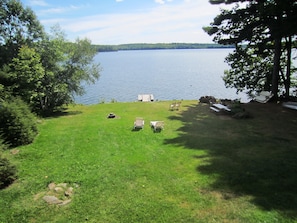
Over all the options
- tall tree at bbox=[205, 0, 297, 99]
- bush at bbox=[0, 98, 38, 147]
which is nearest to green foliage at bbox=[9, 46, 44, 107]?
bush at bbox=[0, 98, 38, 147]

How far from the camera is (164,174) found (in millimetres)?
8359

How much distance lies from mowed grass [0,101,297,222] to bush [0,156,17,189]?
31cm

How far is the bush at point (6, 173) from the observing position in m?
8.10

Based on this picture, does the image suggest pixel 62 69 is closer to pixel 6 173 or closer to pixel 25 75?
pixel 25 75

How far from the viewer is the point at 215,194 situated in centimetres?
695

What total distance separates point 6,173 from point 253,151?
386 inches

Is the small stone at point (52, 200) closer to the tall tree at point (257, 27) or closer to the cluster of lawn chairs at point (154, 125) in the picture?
the cluster of lawn chairs at point (154, 125)

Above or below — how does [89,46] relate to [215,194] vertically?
above

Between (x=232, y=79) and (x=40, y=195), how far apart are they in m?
23.8

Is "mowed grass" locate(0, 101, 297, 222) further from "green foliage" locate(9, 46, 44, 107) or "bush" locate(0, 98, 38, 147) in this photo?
"green foliage" locate(9, 46, 44, 107)

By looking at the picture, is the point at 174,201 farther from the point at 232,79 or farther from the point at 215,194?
the point at 232,79

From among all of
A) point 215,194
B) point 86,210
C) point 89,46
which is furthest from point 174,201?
point 89,46

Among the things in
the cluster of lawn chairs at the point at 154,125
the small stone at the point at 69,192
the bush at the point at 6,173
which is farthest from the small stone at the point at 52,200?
the cluster of lawn chairs at the point at 154,125

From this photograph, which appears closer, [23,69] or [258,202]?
[258,202]
